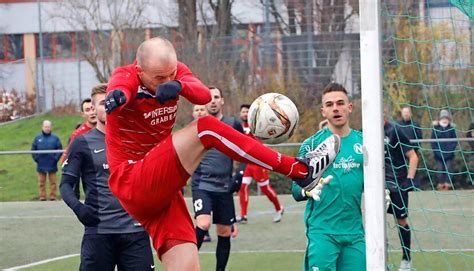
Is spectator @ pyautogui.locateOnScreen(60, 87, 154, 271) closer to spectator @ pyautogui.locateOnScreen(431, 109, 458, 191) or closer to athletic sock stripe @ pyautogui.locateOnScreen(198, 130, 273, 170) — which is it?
athletic sock stripe @ pyautogui.locateOnScreen(198, 130, 273, 170)

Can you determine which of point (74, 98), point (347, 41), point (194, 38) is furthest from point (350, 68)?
point (74, 98)

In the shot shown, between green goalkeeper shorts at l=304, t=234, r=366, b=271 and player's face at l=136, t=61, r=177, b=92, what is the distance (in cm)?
179

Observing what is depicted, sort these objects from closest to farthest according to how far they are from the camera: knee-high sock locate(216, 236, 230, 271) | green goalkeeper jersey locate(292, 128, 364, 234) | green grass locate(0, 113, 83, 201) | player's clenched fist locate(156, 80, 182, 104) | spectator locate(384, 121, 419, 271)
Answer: player's clenched fist locate(156, 80, 182, 104)
green goalkeeper jersey locate(292, 128, 364, 234)
spectator locate(384, 121, 419, 271)
knee-high sock locate(216, 236, 230, 271)
green grass locate(0, 113, 83, 201)

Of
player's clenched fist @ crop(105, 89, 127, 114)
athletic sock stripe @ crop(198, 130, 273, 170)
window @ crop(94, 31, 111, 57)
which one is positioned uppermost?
window @ crop(94, 31, 111, 57)

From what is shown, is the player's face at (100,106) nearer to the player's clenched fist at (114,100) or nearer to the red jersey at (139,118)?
the red jersey at (139,118)

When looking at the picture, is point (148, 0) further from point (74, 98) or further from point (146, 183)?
point (146, 183)

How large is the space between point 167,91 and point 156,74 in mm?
367

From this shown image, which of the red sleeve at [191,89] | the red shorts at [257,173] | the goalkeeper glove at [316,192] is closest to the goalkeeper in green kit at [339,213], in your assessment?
the goalkeeper glove at [316,192]

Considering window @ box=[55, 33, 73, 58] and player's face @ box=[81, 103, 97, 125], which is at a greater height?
window @ box=[55, 33, 73, 58]

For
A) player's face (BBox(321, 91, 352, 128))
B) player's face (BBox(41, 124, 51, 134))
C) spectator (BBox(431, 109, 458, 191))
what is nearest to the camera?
player's face (BBox(321, 91, 352, 128))

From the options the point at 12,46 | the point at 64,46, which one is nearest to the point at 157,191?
the point at 64,46

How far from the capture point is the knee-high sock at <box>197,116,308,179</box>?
5.52 meters

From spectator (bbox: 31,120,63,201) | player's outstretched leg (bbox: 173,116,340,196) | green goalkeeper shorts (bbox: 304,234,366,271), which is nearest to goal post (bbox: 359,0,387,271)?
player's outstretched leg (bbox: 173,116,340,196)

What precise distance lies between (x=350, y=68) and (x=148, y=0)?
7.09 m
